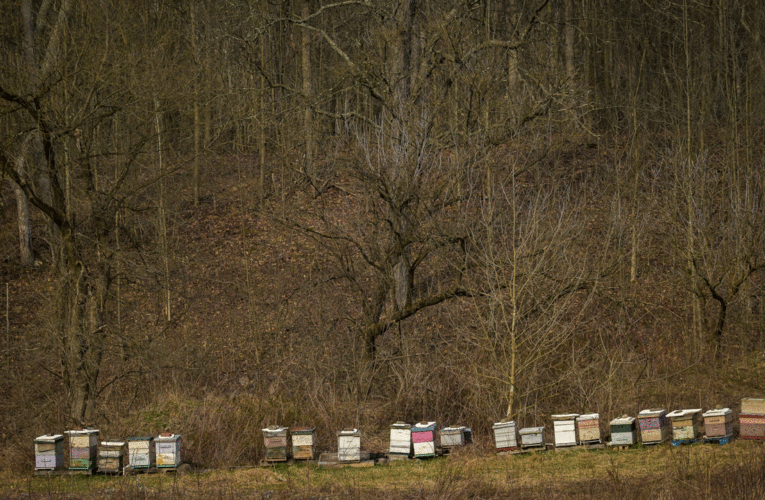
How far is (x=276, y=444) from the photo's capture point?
33.9 feet

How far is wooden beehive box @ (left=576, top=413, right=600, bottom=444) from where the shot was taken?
412 inches

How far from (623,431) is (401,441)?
3.06 meters

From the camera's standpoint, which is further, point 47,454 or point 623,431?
point 623,431

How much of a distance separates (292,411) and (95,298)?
14.6 feet

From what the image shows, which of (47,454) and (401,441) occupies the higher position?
(47,454)

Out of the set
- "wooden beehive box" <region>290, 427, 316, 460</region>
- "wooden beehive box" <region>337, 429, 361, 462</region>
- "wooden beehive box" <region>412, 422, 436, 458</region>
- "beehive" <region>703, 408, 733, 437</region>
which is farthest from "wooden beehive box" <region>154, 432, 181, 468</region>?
"beehive" <region>703, 408, 733, 437</region>

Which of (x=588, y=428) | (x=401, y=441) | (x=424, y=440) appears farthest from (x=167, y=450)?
(x=588, y=428)

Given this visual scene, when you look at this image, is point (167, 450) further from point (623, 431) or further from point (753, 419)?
point (753, 419)

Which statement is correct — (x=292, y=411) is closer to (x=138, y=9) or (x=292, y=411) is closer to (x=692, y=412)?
(x=692, y=412)

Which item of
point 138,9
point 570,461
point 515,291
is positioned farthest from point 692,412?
point 138,9

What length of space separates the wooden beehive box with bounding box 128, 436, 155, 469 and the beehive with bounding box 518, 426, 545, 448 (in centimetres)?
501

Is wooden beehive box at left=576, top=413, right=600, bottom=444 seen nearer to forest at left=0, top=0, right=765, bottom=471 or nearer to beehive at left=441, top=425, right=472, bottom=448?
forest at left=0, top=0, right=765, bottom=471

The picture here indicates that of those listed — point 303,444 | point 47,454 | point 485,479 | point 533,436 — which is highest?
point 47,454

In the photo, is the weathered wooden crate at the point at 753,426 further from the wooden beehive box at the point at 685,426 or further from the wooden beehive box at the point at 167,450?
the wooden beehive box at the point at 167,450
